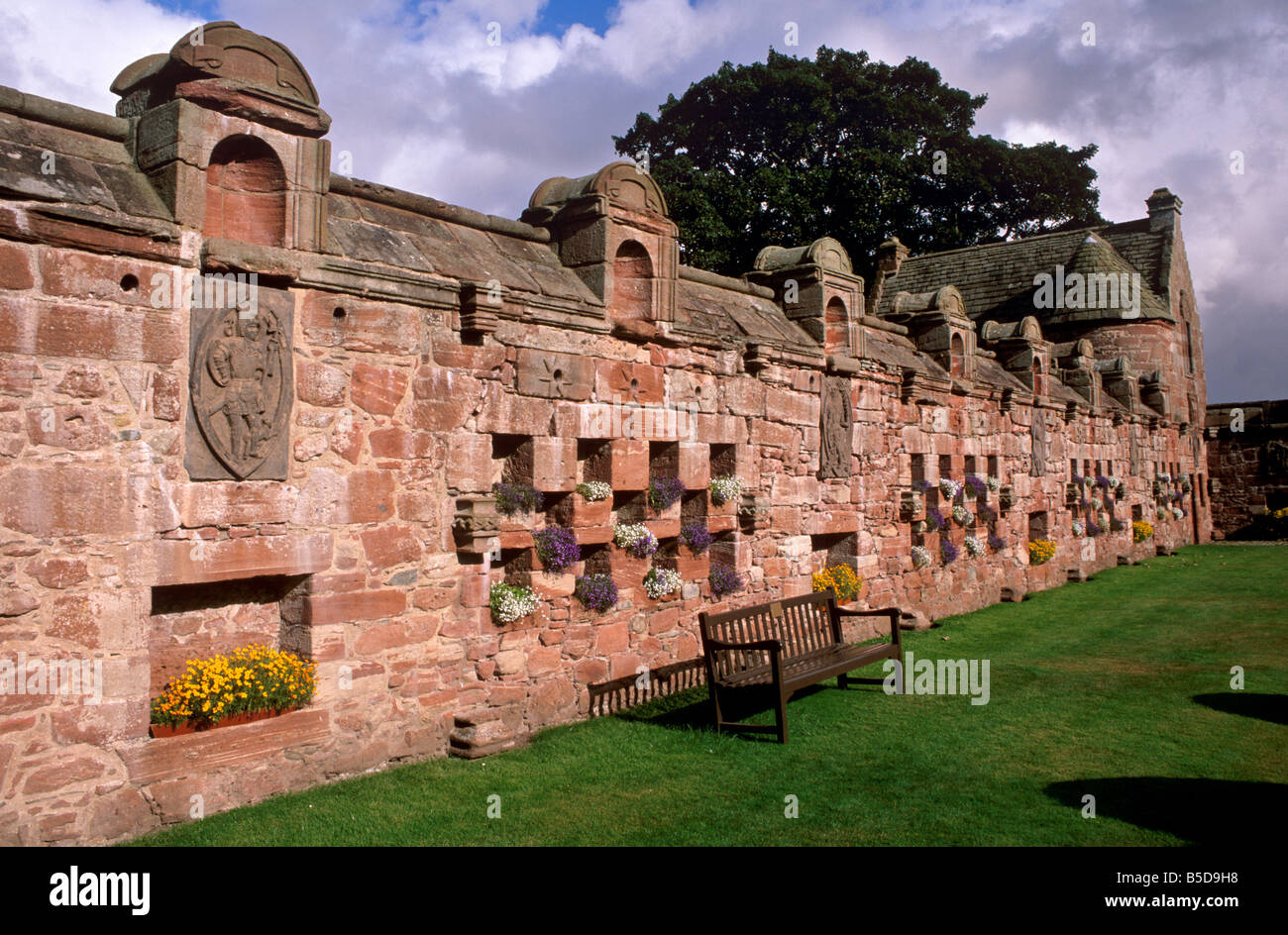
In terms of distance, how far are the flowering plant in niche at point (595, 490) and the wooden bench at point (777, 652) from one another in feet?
4.47

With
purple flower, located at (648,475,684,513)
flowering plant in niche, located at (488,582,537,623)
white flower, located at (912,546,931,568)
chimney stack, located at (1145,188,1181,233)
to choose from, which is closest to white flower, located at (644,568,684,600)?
purple flower, located at (648,475,684,513)

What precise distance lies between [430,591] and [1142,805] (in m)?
4.62

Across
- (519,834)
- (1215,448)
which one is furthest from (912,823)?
(1215,448)

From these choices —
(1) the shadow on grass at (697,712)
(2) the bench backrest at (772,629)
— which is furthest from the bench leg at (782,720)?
(2) the bench backrest at (772,629)

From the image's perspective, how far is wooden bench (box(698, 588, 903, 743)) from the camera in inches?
283

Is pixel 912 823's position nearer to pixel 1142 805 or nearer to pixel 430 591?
pixel 1142 805

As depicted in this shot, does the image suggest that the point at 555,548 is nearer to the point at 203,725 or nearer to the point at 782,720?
the point at 782,720

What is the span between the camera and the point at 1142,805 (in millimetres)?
5742

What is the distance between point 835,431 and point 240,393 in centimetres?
702

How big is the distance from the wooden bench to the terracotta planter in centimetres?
297

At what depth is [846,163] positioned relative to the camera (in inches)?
1186

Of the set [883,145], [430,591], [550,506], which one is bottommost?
[430,591]

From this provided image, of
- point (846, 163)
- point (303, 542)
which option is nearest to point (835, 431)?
point (303, 542)

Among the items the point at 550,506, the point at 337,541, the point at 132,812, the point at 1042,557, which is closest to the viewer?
the point at 132,812
